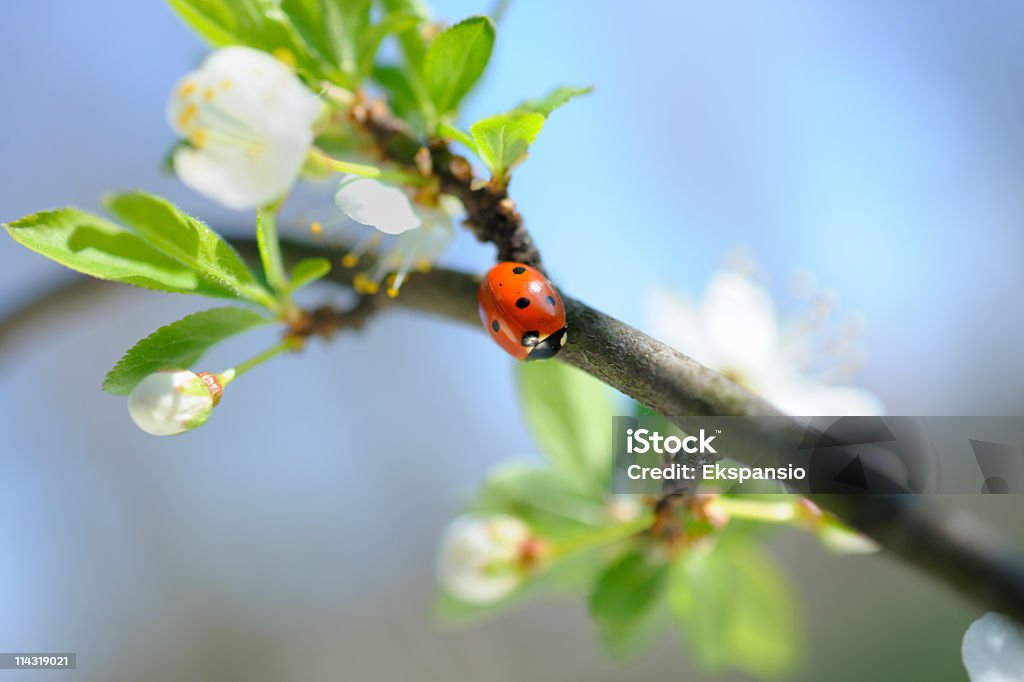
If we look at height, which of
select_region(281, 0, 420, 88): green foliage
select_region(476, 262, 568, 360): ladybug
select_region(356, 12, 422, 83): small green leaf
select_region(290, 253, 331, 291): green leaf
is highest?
select_region(281, 0, 420, 88): green foliage

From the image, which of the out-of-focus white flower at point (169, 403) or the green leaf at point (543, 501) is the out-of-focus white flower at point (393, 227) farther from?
the green leaf at point (543, 501)

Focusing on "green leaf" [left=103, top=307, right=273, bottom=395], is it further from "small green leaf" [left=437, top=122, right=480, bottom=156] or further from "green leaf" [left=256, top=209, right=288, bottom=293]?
"small green leaf" [left=437, top=122, right=480, bottom=156]

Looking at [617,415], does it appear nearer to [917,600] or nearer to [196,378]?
[196,378]

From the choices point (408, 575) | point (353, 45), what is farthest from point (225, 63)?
point (408, 575)

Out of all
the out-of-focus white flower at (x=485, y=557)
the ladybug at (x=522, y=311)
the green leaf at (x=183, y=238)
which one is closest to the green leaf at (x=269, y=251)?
the green leaf at (x=183, y=238)

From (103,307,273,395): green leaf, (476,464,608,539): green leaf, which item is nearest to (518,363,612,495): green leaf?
(476,464,608,539): green leaf

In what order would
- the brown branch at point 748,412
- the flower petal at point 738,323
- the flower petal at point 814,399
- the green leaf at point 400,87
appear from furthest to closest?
the flower petal at point 738,323 < the flower petal at point 814,399 < the green leaf at point 400,87 < the brown branch at point 748,412
